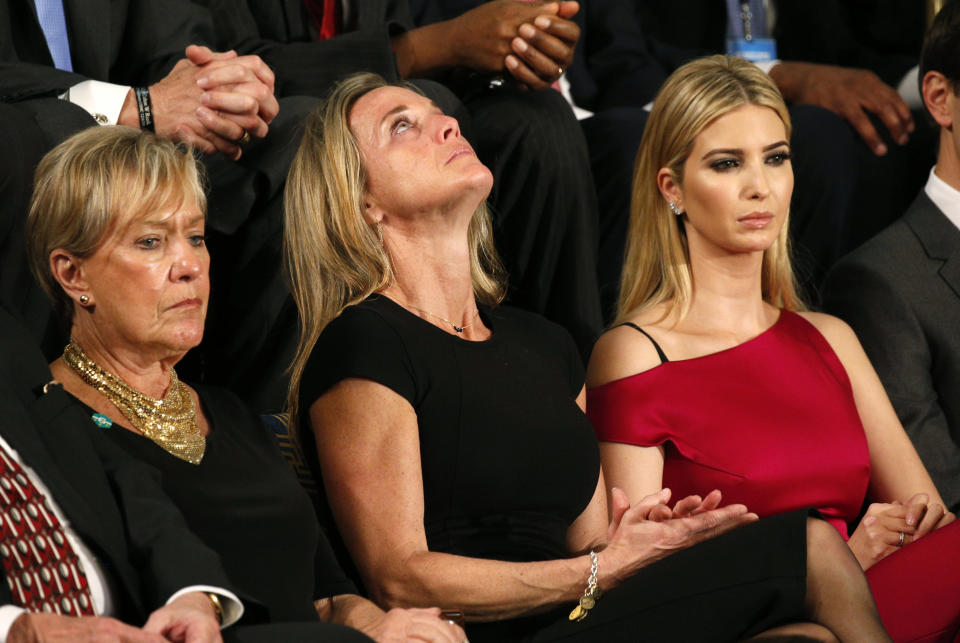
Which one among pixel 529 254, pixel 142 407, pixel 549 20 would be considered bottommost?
pixel 529 254

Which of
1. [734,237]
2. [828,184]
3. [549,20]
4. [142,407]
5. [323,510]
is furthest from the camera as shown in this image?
[828,184]

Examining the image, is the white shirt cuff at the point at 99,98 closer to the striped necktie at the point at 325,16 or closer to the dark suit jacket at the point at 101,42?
the dark suit jacket at the point at 101,42

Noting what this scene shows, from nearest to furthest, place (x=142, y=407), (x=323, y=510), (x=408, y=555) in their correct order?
(x=142, y=407) < (x=408, y=555) < (x=323, y=510)

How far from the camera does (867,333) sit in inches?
106

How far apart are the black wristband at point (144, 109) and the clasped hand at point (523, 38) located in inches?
27.6

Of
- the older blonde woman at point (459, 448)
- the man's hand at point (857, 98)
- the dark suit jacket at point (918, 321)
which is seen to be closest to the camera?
the older blonde woman at point (459, 448)

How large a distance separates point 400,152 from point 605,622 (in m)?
0.85

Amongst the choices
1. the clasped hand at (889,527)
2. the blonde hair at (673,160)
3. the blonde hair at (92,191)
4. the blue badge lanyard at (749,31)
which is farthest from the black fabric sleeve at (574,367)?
the blue badge lanyard at (749,31)

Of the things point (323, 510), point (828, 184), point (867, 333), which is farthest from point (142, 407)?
point (828, 184)

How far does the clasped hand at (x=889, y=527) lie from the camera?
2258mm

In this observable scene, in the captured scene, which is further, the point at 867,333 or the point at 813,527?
the point at 867,333

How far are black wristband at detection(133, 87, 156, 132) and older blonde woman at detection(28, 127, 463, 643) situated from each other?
1.53ft

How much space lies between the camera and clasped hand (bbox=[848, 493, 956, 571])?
7.41ft

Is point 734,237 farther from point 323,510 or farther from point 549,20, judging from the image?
point 323,510
